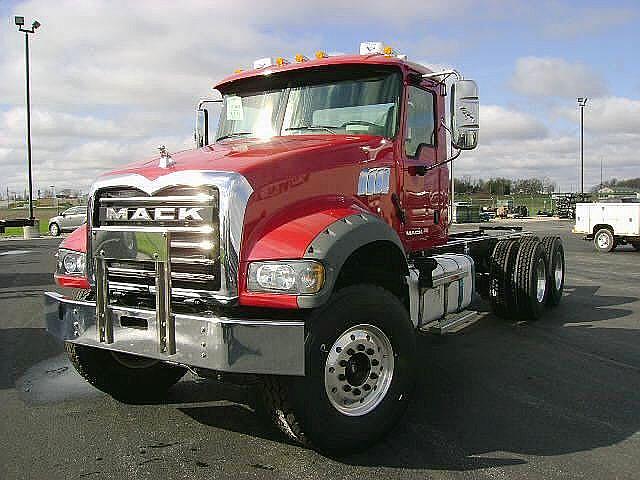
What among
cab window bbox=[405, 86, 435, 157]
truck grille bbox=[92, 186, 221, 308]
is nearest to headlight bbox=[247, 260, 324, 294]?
truck grille bbox=[92, 186, 221, 308]

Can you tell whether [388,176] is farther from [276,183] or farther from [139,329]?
[139,329]

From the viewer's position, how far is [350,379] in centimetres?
406

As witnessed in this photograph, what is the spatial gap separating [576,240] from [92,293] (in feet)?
78.7

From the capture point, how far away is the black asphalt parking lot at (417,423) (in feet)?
12.3

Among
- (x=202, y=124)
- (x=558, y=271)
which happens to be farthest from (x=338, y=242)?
(x=558, y=271)

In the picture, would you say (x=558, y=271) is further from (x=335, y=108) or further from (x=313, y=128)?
(x=313, y=128)

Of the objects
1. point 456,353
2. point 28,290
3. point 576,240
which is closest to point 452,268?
point 456,353

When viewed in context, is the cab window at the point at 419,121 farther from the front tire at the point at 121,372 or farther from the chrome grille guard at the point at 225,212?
the front tire at the point at 121,372

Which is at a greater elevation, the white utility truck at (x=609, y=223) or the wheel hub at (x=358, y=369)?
the white utility truck at (x=609, y=223)

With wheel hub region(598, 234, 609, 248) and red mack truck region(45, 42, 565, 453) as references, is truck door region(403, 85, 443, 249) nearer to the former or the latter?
red mack truck region(45, 42, 565, 453)

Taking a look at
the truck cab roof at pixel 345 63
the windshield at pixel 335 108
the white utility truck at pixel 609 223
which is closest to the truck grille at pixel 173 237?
the windshield at pixel 335 108

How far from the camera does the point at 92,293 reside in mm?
4375

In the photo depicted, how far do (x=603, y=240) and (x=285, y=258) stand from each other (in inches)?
713

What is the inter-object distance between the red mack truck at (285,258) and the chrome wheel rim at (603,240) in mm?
15683
